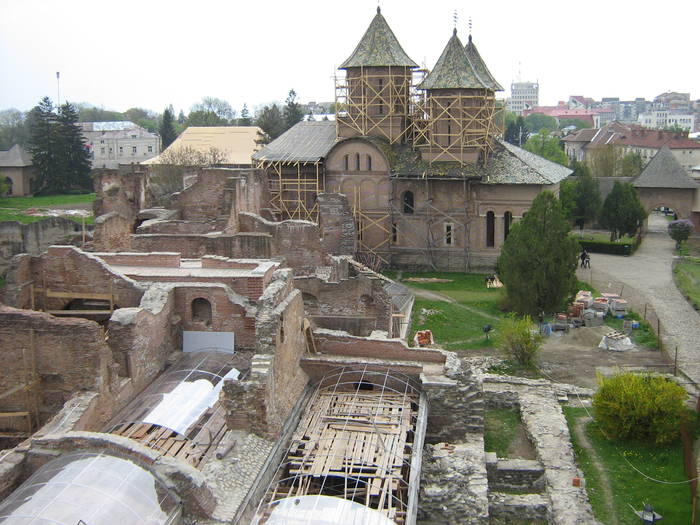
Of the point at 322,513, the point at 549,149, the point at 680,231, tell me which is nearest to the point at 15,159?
the point at 549,149

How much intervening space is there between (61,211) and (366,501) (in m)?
47.4

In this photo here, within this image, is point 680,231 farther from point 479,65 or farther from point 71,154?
point 71,154

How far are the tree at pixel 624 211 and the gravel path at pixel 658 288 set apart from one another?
149 centimetres

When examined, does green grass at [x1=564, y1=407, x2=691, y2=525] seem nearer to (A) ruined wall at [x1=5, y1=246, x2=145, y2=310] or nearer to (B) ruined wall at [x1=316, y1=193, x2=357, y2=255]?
(A) ruined wall at [x1=5, y1=246, x2=145, y2=310]

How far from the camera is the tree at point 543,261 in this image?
2897 cm

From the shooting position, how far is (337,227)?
120 feet

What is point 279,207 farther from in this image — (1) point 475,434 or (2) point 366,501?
(2) point 366,501

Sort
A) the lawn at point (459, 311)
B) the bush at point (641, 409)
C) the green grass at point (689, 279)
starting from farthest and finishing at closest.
A: the green grass at point (689, 279)
the lawn at point (459, 311)
the bush at point (641, 409)

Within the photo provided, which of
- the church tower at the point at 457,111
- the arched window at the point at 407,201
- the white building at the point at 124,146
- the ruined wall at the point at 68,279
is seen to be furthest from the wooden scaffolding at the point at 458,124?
the white building at the point at 124,146

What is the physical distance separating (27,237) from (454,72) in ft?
71.6

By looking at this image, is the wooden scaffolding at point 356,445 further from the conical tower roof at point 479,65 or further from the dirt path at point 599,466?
the conical tower roof at point 479,65

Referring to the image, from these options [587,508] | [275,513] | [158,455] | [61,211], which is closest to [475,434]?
[587,508]

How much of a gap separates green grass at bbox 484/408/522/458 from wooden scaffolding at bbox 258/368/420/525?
2385 mm

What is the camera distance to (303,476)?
14898mm
